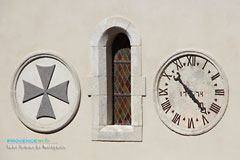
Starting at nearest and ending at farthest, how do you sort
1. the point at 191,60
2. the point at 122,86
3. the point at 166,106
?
the point at 191,60 → the point at 166,106 → the point at 122,86

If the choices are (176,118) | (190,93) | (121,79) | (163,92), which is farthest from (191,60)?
(121,79)

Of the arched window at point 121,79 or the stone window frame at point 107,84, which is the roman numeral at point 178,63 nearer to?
the stone window frame at point 107,84

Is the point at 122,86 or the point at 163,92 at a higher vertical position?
the point at 122,86

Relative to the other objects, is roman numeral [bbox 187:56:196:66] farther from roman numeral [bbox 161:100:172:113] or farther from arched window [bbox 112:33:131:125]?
arched window [bbox 112:33:131:125]

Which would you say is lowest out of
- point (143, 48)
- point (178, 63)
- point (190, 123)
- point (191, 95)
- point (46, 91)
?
point (190, 123)

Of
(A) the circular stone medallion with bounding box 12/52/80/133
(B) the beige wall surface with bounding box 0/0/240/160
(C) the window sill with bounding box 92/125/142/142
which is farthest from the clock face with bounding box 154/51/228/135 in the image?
(A) the circular stone medallion with bounding box 12/52/80/133

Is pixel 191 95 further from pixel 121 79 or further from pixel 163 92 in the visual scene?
pixel 121 79

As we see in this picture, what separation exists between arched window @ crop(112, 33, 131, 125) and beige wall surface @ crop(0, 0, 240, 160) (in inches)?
17.8

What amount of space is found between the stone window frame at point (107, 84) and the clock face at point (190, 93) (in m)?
0.34

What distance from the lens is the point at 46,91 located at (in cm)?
936

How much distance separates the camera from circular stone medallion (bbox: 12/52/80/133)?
9.27 metres

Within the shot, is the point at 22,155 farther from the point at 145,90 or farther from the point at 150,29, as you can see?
the point at 150,29

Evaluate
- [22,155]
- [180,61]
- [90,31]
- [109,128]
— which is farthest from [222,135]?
[22,155]

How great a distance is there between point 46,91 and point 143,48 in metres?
1.77
